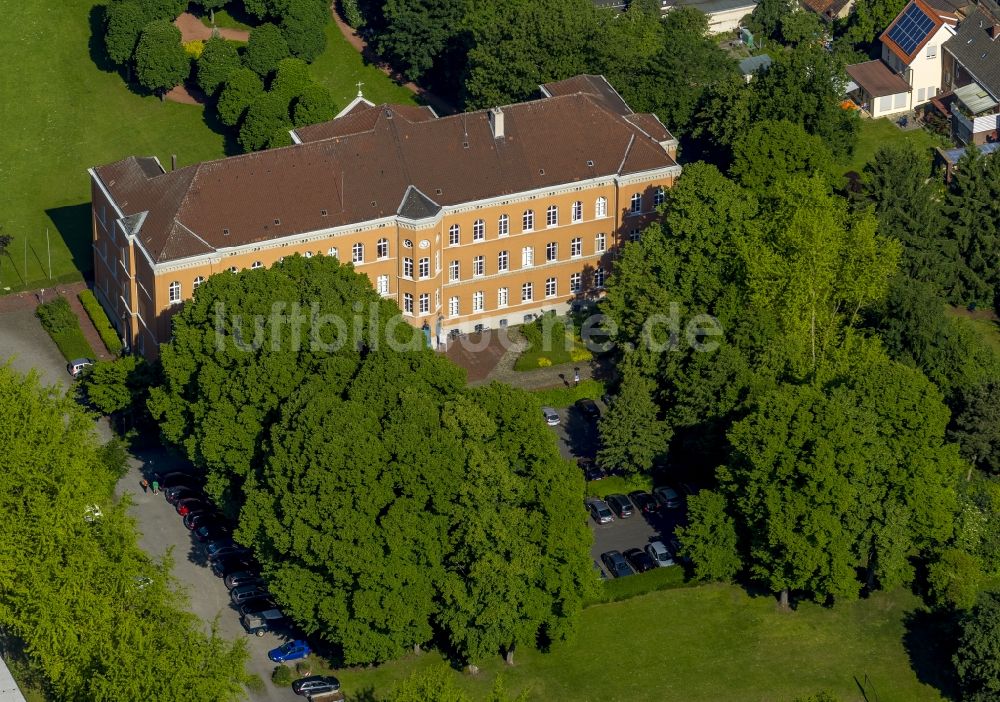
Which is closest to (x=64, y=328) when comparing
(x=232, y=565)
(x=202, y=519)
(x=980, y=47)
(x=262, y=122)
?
(x=262, y=122)

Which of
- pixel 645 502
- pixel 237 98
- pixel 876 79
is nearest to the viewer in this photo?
pixel 645 502

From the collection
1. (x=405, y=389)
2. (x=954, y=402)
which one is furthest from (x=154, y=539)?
(x=954, y=402)

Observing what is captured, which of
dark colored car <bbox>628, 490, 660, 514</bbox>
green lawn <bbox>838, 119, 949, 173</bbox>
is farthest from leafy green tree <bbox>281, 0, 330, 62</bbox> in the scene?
dark colored car <bbox>628, 490, 660, 514</bbox>

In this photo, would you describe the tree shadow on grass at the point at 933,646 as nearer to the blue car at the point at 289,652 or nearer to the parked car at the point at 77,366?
the blue car at the point at 289,652

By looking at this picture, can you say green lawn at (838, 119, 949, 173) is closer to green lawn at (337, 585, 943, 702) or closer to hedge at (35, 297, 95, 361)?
green lawn at (337, 585, 943, 702)

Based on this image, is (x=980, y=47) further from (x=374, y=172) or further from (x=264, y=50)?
(x=264, y=50)
